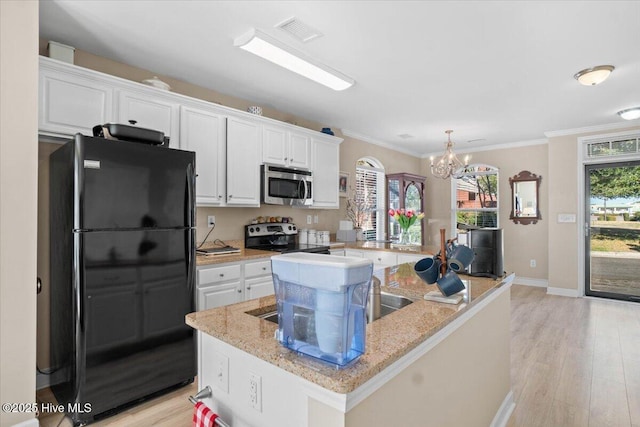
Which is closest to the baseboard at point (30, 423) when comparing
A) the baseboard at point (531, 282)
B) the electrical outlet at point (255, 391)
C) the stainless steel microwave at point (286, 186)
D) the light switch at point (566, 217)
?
the electrical outlet at point (255, 391)

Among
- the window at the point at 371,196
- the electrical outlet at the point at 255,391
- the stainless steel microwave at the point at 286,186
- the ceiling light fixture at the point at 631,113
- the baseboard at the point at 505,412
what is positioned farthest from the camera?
the window at the point at 371,196

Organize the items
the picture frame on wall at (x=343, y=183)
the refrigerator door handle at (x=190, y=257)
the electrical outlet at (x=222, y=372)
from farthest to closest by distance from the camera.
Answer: the picture frame on wall at (x=343, y=183) < the refrigerator door handle at (x=190, y=257) < the electrical outlet at (x=222, y=372)

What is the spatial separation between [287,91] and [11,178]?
2.50m

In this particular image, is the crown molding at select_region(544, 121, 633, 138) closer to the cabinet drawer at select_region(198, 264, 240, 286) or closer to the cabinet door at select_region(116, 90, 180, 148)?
the cabinet drawer at select_region(198, 264, 240, 286)

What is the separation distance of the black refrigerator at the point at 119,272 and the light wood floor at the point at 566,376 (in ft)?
0.68

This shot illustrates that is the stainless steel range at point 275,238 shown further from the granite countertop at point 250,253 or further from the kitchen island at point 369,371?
the kitchen island at point 369,371

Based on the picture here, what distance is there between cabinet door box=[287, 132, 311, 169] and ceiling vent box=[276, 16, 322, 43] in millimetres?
1571

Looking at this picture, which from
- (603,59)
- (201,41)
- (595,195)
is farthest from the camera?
(595,195)

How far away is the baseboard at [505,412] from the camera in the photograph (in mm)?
1992

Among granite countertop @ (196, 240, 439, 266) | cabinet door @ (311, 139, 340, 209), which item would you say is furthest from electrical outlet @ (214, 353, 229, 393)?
cabinet door @ (311, 139, 340, 209)

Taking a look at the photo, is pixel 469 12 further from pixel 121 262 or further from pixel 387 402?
pixel 121 262

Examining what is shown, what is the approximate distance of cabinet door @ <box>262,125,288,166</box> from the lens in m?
3.73

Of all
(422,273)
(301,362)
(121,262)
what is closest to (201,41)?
(121,262)

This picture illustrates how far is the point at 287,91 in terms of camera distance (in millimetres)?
3625
